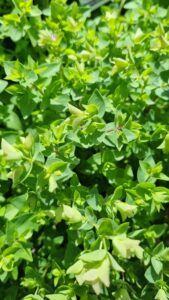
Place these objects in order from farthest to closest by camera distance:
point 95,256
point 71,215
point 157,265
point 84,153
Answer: point 84,153, point 157,265, point 71,215, point 95,256

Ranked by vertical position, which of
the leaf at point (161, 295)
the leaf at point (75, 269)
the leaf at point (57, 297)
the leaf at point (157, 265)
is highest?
the leaf at point (75, 269)

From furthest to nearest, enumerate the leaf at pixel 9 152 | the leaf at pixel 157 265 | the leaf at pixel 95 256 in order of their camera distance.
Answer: the leaf at pixel 157 265
the leaf at pixel 9 152
the leaf at pixel 95 256

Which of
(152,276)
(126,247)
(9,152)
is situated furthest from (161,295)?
(9,152)

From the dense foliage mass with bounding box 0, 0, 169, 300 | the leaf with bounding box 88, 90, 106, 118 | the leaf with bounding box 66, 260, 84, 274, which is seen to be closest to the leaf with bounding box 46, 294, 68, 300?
the dense foliage mass with bounding box 0, 0, 169, 300

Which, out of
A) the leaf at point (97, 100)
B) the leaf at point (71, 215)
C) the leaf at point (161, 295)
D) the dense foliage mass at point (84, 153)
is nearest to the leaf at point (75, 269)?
the dense foliage mass at point (84, 153)

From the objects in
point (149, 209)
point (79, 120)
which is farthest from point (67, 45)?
point (149, 209)

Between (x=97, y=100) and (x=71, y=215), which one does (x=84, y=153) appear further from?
(x=71, y=215)

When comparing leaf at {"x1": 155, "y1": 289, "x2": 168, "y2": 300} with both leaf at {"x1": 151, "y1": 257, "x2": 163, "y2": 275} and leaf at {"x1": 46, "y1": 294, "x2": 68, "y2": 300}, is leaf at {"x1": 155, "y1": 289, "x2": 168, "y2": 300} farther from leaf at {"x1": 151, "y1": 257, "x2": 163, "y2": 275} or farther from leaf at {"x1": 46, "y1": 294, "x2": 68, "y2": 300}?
leaf at {"x1": 46, "y1": 294, "x2": 68, "y2": 300}

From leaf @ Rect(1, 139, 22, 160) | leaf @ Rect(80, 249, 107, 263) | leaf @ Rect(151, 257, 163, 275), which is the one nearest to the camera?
leaf @ Rect(80, 249, 107, 263)

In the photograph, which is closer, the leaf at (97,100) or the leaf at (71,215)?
the leaf at (71,215)

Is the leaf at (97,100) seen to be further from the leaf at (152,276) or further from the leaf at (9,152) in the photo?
the leaf at (152,276)
